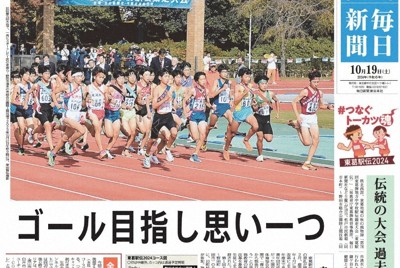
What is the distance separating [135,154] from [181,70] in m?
1.02

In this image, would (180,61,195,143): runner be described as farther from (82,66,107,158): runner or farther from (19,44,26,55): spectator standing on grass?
(19,44,26,55): spectator standing on grass

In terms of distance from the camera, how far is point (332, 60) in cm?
732

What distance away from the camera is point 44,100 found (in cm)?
977

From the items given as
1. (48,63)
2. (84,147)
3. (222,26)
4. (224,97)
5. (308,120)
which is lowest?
(84,147)

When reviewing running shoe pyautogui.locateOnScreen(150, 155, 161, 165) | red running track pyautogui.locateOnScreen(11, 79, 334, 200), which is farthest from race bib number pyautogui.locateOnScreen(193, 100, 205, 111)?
running shoe pyautogui.locateOnScreen(150, 155, 161, 165)

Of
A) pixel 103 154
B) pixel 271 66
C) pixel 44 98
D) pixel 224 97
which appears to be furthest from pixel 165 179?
pixel 271 66

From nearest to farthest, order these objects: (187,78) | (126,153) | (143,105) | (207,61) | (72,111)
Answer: (72,111)
(126,153)
(143,105)
(187,78)
(207,61)

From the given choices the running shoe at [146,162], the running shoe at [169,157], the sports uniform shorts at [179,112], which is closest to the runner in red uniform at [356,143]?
the running shoe at [146,162]

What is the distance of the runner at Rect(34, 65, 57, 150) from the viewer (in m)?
9.69

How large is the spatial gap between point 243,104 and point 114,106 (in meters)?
1.28

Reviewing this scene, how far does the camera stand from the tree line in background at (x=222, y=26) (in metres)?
9.90

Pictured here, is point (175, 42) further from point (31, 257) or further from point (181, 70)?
point (31, 257)

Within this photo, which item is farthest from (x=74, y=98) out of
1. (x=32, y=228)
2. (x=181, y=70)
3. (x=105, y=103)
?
(x=32, y=228)

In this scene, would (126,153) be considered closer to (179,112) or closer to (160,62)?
(179,112)
